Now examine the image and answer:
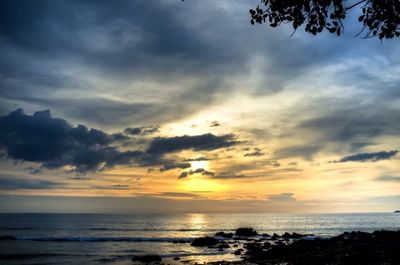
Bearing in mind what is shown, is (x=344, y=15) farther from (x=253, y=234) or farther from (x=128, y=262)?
(x=253, y=234)

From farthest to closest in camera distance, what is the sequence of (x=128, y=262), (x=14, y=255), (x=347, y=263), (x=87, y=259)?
(x=14, y=255) → (x=87, y=259) → (x=128, y=262) → (x=347, y=263)

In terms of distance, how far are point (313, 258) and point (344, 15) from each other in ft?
99.7

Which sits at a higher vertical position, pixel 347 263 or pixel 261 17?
pixel 261 17

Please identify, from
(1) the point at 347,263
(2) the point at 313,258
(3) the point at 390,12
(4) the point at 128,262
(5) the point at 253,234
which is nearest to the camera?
(3) the point at 390,12

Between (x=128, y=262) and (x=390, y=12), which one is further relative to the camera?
(x=128, y=262)

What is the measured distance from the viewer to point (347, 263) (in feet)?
98.2

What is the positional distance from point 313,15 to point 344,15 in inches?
33.0

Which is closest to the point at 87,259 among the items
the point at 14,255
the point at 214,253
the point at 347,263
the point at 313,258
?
the point at 14,255

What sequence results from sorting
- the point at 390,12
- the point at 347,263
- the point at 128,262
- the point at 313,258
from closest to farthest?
the point at 390,12, the point at 347,263, the point at 313,258, the point at 128,262

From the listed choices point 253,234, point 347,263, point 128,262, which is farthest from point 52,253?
point 253,234

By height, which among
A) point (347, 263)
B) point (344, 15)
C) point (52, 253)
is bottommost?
point (52, 253)

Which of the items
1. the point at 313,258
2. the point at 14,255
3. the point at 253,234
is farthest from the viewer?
the point at 253,234

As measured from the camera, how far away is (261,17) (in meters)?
11.4

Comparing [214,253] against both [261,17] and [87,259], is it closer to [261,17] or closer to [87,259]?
[87,259]
